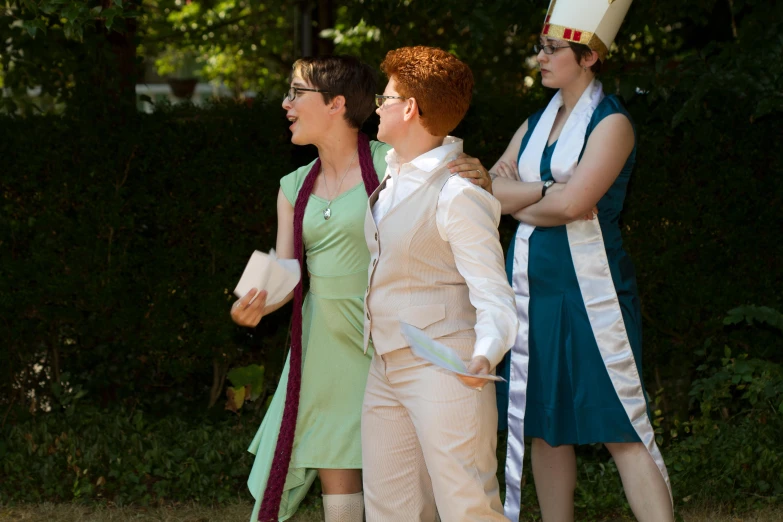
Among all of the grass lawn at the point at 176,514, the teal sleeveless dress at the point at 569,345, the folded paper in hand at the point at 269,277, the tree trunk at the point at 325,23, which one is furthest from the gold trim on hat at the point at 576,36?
the tree trunk at the point at 325,23

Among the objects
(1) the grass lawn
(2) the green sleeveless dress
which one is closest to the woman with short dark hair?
(2) the green sleeveless dress

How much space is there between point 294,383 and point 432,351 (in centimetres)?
87

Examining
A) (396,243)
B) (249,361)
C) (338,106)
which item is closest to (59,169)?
(249,361)

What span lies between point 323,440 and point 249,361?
7.81ft

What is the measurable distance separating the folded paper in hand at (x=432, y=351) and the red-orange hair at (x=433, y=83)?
0.57 metres

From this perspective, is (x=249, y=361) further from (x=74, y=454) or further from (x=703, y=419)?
(x=703, y=419)

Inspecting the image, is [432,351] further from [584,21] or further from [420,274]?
[584,21]

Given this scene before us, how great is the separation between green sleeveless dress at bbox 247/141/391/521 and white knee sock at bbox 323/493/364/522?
111 mm

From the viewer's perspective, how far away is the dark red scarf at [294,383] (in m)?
3.35

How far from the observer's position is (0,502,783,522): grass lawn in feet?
15.6

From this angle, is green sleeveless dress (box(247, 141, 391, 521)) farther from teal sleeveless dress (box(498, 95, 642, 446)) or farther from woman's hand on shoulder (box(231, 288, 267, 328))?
teal sleeveless dress (box(498, 95, 642, 446))

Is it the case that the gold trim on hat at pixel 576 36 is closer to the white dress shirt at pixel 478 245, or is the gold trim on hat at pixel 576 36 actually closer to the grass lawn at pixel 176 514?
the white dress shirt at pixel 478 245

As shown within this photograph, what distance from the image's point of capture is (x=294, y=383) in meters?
3.39

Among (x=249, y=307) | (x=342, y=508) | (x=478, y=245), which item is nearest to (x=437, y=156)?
(x=478, y=245)
